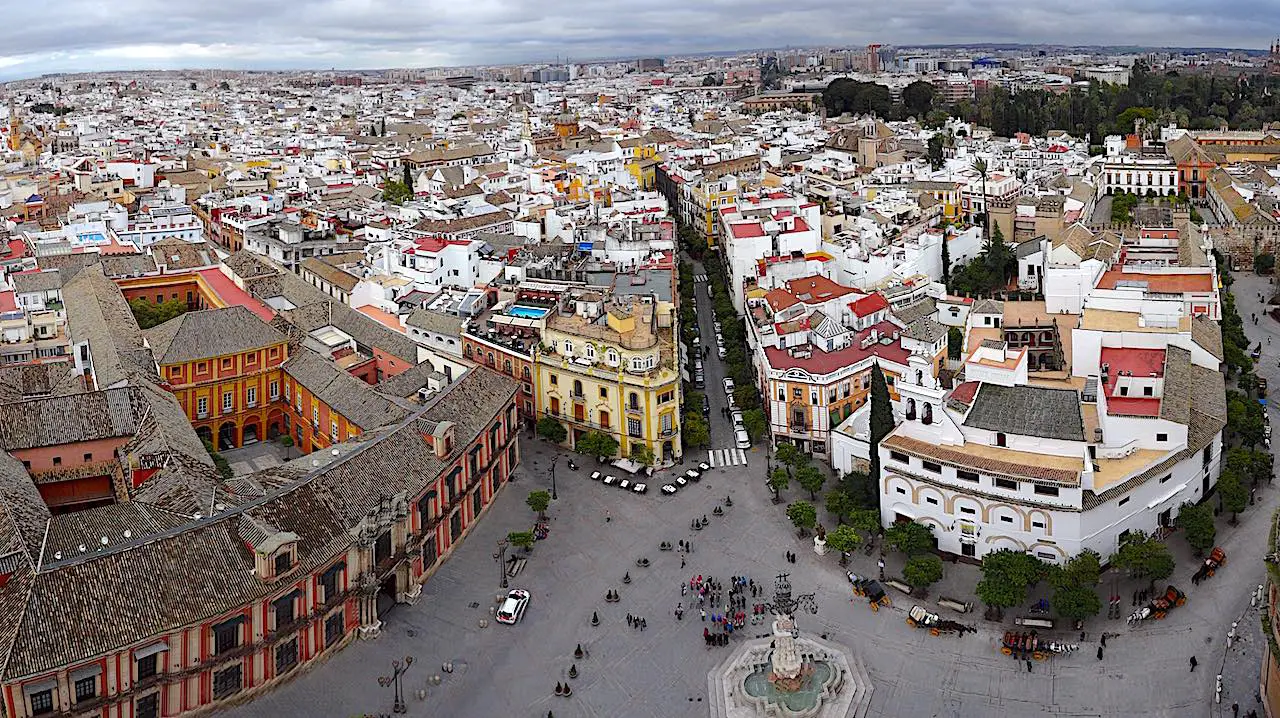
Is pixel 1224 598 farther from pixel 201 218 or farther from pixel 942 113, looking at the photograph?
pixel 942 113

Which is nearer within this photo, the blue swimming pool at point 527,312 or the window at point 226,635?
the window at point 226,635

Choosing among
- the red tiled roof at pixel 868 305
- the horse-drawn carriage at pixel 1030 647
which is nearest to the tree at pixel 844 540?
the horse-drawn carriage at pixel 1030 647

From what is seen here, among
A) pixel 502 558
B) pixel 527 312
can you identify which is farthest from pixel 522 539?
pixel 527 312

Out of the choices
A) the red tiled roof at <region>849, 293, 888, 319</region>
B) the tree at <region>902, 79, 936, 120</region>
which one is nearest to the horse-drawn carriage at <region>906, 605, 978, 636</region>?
the red tiled roof at <region>849, 293, 888, 319</region>

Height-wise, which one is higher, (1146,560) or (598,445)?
(598,445)

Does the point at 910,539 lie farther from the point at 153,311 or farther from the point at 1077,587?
the point at 153,311

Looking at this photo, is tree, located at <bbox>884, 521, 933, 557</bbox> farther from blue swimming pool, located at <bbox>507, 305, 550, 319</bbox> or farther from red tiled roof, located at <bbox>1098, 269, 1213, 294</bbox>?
red tiled roof, located at <bbox>1098, 269, 1213, 294</bbox>

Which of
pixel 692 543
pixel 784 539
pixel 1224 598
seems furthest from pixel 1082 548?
pixel 692 543

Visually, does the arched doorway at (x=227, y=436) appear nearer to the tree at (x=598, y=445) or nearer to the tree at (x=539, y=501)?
the tree at (x=598, y=445)
